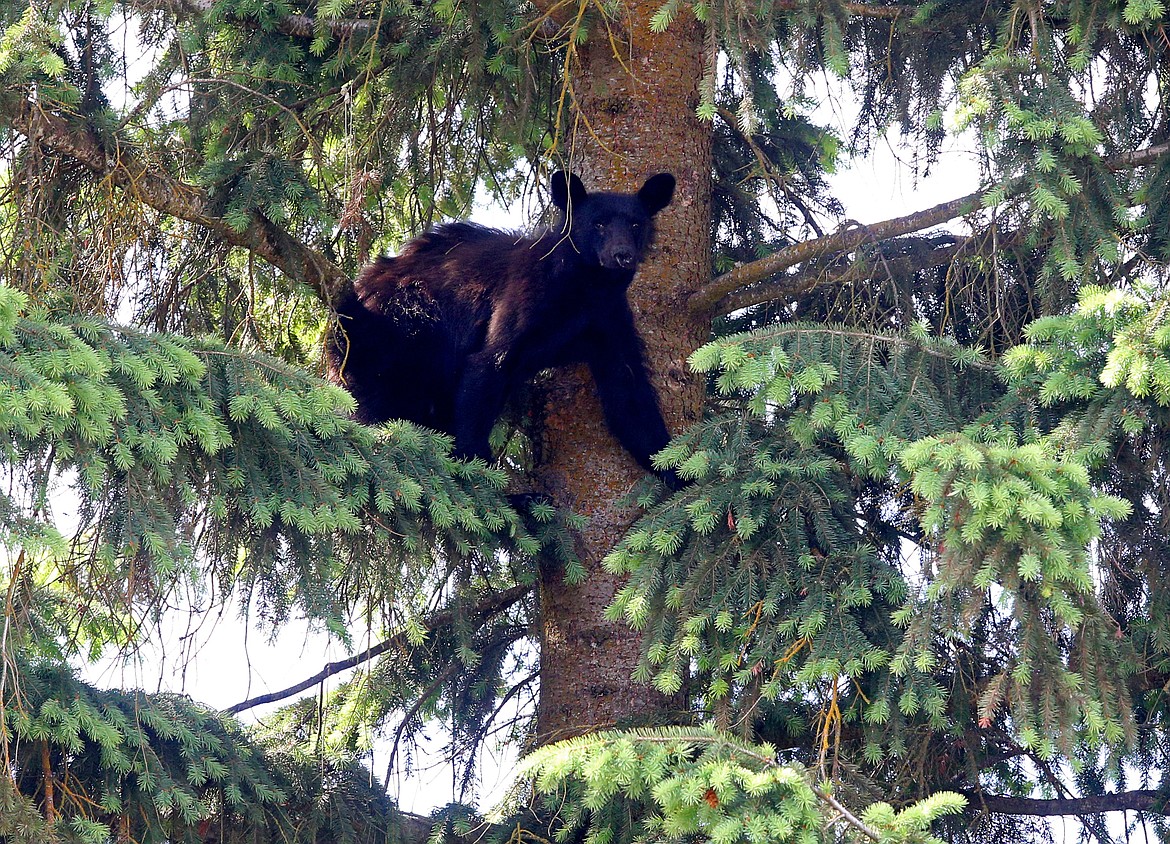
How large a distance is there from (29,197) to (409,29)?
1.88 m

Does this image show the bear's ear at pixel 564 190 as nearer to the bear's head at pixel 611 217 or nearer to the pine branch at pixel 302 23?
the bear's head at pixel 611 217

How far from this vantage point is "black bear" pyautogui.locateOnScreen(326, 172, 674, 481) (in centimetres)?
565

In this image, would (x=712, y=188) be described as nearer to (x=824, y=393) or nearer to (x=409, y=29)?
(x=409, y=29)

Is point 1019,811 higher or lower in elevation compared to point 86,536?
lower

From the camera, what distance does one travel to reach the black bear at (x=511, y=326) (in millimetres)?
5648

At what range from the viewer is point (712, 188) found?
6477 mm

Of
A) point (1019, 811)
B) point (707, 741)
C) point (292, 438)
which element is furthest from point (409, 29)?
point (1019, 811)

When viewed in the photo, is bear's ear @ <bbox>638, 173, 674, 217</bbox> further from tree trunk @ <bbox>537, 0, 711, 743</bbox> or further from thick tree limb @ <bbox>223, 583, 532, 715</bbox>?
thick tree limb @ <bbox>223, 583, 532, 715</bbox>

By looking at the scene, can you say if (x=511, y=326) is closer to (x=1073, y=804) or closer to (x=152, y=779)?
(x=152, y=779)

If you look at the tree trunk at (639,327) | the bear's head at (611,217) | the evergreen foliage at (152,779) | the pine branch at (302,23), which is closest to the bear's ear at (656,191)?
the bear's head at (611,217)

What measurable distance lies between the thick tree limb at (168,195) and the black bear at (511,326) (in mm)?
347

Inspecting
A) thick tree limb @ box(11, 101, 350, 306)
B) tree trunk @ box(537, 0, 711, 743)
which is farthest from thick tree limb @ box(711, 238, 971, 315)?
thick tree limb @ box(11, 101, 350, 306)

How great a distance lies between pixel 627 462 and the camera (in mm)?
5672

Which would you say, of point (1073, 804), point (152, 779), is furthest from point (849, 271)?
point (152, 779)
